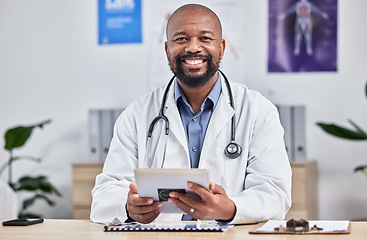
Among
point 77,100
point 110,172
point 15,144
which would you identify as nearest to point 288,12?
point 77,100

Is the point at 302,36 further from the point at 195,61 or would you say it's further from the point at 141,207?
the point at 141,207

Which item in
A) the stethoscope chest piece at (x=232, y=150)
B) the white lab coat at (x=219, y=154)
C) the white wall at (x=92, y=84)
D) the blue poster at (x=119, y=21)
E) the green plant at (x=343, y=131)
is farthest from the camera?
the blue poster at (x=119, y=21)

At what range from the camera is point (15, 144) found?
14.4ft

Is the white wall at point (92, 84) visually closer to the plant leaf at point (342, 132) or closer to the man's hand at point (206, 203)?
the plant leaf at point (342, 132)

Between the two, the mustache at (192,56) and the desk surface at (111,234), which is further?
the mustache at (192,56)

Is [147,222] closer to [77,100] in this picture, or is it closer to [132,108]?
[132,108]

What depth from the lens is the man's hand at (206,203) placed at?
1.76 m

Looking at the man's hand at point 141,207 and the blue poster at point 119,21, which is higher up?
the blue poster at point 119,21

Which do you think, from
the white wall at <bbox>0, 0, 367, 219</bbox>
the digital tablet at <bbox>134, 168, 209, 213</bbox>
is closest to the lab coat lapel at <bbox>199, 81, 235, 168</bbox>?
the digital tablet at <bbox>134, 168, 209, 213</bbox>

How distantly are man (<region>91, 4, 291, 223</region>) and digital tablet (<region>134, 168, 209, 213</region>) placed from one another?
1.10 feet

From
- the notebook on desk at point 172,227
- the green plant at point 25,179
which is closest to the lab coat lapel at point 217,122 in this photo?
the notebook on desk at point 172,227

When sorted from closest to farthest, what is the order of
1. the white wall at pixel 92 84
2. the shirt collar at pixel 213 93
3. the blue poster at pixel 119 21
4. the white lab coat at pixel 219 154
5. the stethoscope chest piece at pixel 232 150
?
the white lab coat at pixel 219 154 < the stethoscope chest piece at pixel 232 150 < the shirt collar at pixel 213 93 < the white wall at pixel 92 84 < the blue poster at pixel 119 21

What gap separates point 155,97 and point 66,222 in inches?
26.5

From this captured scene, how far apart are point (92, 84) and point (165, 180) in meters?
3.12
